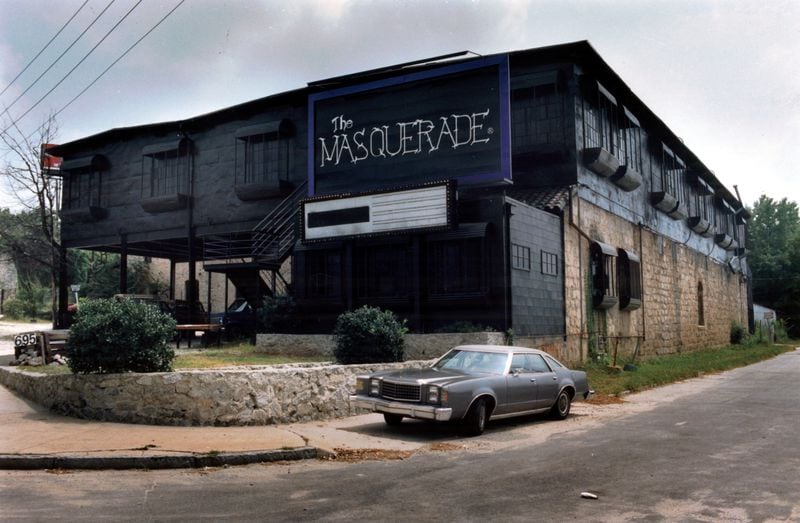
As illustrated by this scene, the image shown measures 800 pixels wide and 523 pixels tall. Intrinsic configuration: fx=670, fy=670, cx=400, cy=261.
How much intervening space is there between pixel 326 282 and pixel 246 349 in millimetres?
3310

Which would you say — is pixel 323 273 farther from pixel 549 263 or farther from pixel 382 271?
pixel 549 263

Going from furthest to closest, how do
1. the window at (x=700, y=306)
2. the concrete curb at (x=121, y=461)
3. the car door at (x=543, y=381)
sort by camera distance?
the window at (x=700, y=306) → the car door at (x=543, y=381) → the concrete curb at (x=121, y=461)

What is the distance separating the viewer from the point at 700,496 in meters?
6.62

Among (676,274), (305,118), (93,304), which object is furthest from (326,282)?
(676,274)

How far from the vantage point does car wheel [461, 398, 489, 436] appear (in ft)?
34.6

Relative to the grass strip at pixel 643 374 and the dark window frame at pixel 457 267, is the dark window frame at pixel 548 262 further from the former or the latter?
the grass strip at pixel 643 374

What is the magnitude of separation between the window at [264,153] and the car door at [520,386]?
16.3 meters

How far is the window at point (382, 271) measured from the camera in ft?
65.0

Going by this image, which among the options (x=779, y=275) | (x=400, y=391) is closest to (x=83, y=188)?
(x=400, y=391)

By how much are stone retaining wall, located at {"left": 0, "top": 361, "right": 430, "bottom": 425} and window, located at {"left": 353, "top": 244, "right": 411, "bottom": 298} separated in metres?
8.19

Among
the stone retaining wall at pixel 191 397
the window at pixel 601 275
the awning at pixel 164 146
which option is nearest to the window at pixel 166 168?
the awning at pixel 164 146

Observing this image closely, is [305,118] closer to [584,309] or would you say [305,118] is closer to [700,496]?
[584,309]

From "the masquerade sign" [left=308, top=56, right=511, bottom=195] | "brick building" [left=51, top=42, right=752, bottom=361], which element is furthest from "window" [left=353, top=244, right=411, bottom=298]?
"the masquerade sign" [left=308, top=56, right=511, bottom=195]

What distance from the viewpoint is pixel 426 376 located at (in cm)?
1087
